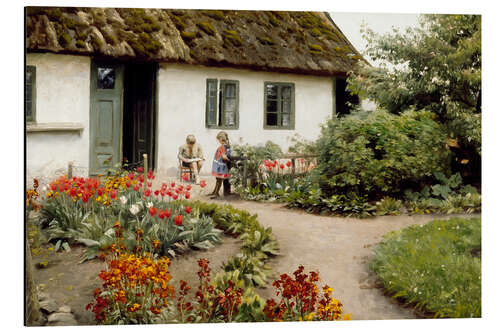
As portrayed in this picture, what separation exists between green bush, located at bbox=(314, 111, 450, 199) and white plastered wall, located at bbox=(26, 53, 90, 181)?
2.35m

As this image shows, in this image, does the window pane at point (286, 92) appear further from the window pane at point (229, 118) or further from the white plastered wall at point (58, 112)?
the white plastered wall at point (58, 112)

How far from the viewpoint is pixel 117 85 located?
5086 mm

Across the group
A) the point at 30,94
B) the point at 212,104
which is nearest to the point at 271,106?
the point at 212,104

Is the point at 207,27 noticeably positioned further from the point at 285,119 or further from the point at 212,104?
the point at 285,119

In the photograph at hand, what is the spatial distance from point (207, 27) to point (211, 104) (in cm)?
78

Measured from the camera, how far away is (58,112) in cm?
449

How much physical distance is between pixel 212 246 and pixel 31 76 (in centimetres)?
217

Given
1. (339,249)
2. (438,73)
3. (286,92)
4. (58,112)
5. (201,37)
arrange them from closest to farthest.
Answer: (58,112) → (339,249) → (438,73) → (201,37) → (286,92)

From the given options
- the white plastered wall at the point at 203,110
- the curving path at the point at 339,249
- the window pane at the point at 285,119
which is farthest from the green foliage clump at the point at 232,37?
the curving path at the point at 339,249

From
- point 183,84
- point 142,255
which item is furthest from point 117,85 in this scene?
point 142,255

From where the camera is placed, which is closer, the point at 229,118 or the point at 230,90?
the point at 229,118

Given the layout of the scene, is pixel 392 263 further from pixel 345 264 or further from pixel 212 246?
pixel 212 246

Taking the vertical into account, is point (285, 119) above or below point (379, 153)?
above

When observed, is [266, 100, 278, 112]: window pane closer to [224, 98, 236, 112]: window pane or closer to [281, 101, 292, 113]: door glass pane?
[281, 101, 292, 113]: door glass pane
